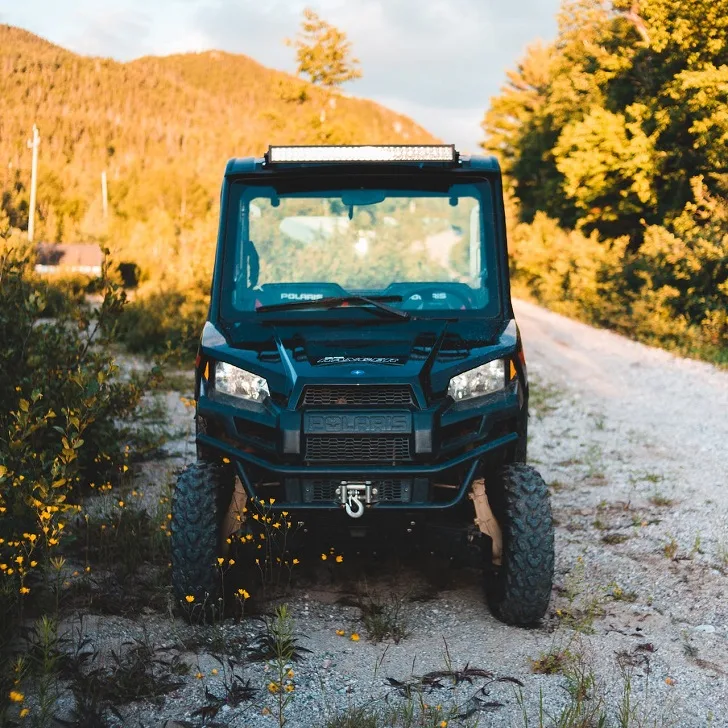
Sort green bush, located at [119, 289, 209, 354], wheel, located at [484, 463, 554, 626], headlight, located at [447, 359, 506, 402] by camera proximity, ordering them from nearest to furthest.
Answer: headlight, located at [447, 359, 506, 402], wheel, located at [484, 463, 554, 626], green bush, located at [119, 289, 209, 354]

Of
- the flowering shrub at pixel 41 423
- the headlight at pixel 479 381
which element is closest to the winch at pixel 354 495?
the headlight at pixel 479 381

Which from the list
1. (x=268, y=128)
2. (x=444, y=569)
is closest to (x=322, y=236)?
(x=444, y=569)

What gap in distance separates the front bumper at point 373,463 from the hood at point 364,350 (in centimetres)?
16

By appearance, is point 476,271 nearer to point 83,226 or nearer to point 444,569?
point 444,569

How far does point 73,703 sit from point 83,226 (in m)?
63.0

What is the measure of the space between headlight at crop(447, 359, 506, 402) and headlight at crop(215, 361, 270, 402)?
2.70 feet

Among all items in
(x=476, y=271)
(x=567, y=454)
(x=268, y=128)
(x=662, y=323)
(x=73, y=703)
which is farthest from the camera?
(x=268, y=128)

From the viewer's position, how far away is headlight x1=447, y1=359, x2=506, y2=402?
12.8ft

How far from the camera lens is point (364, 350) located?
13.2 feet

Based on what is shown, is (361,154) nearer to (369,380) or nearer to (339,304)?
(339,304)

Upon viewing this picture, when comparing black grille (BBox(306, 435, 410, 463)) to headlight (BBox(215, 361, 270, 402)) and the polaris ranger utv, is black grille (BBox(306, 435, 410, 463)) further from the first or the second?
headlight (BBox(215, 361, 270, 402))

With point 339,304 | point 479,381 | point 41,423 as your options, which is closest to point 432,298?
point 339,304

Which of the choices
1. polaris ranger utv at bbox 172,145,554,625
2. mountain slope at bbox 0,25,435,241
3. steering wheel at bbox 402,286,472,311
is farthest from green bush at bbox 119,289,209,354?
steering wheel at bbox 402,286,472,311

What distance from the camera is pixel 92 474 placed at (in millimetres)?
6789
